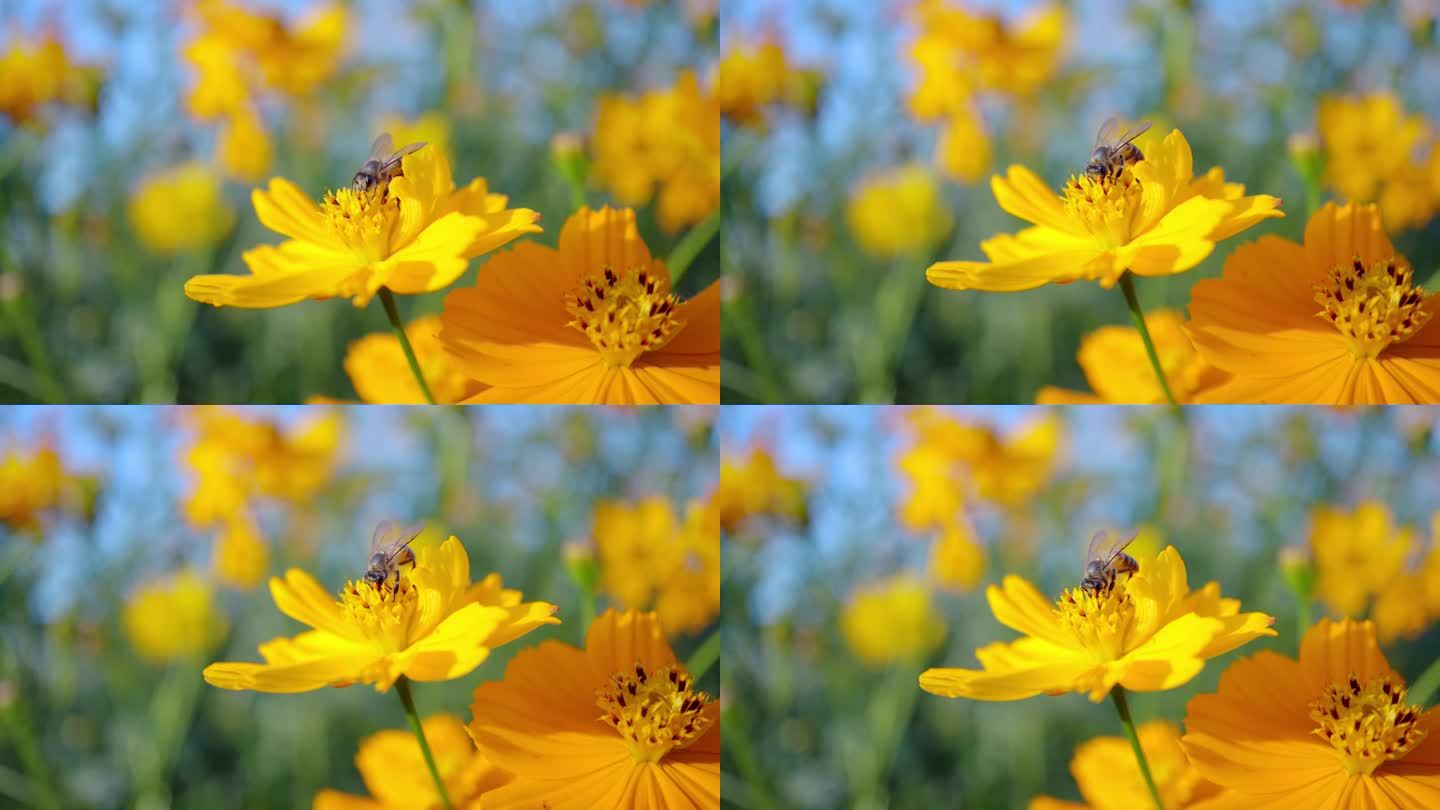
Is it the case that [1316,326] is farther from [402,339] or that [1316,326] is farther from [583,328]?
[402,339]

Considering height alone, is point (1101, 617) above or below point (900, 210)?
below

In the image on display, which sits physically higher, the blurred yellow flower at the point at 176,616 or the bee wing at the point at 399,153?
the bee wing at the point at 399,153

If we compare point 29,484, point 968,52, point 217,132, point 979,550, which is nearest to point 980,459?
point 979,550

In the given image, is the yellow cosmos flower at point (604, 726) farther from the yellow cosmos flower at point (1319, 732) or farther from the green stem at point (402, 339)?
the yellow cosmos flower at point (1319, 732)

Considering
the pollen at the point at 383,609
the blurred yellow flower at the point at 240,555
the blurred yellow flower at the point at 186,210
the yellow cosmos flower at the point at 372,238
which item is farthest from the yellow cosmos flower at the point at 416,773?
the blurred yellow flower at the point at 186,210

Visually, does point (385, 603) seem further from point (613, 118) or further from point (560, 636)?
point (613, 118)

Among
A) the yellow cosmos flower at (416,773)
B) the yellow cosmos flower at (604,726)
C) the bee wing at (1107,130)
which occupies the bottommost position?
the yellow cosmos flower at (416,773)
